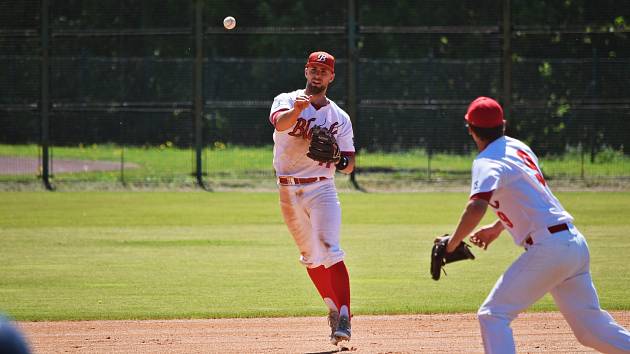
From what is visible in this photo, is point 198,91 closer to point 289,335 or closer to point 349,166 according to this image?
point 289,335

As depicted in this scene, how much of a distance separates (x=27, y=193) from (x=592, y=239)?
1388 centimetres

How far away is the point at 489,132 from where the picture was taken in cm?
604

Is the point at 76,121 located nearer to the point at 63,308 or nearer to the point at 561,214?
the point at 63,308

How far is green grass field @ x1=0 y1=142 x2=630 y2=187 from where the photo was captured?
25.9 meters

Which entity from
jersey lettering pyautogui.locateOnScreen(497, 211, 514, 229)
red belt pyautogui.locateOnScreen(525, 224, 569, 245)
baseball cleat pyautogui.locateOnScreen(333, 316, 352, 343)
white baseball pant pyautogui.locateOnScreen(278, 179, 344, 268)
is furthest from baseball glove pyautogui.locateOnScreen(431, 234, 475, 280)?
white baseball pant pyautogui.locateOnScreen(278, 179, 344, 268)

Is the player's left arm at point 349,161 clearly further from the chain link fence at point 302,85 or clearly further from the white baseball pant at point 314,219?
the chain link fence at point 302,85

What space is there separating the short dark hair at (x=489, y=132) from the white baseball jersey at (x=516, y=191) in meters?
0.16

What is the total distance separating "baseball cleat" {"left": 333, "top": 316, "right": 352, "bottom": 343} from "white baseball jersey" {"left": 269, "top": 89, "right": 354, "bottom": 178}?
1.22 m

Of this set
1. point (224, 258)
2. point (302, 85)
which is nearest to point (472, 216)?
point (224, 258)

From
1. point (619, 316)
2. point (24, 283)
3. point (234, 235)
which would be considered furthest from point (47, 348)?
point (234, 235)

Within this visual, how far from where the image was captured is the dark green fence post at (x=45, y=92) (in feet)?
82.5

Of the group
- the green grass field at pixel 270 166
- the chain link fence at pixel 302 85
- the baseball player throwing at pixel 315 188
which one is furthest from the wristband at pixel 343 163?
the green grass field at pixel 270 166

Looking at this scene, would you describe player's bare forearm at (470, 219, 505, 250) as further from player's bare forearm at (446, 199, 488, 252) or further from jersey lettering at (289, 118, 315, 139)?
jersey lettering at (289, 118, 315, 139)

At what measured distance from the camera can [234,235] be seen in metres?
16.4
